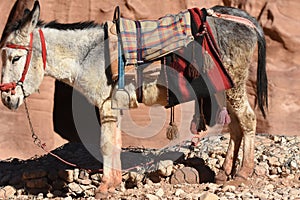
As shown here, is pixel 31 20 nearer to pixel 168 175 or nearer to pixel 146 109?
pixel 168 175

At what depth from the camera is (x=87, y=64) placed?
5039 millimetres

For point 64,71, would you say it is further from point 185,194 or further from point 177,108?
point 177,108

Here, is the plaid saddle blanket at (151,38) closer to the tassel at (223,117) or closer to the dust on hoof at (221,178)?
the tassel at (223,117)

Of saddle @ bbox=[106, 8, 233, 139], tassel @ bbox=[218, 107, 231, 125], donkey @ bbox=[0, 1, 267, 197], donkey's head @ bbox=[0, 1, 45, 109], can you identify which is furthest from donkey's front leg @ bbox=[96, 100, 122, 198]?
tassel @ bbox=[218, 107, 231, 125]

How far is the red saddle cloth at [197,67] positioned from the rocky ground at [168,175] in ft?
2.78

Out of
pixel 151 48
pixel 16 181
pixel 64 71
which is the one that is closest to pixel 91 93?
pixel 64 71

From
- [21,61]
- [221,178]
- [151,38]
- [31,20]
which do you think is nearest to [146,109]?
[221,178]

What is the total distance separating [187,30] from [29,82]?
4.78 ft

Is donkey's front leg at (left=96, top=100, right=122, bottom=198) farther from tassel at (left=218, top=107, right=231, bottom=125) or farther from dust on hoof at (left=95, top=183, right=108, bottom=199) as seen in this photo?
tassel at (left=218, top=107, right=231, bottom=125)

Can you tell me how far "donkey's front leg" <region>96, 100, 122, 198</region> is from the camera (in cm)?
501

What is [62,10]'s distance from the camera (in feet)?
22.9

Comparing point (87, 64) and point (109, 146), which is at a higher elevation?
point (87, 64)

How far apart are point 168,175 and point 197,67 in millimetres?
1204

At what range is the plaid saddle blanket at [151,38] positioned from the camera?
494cm
